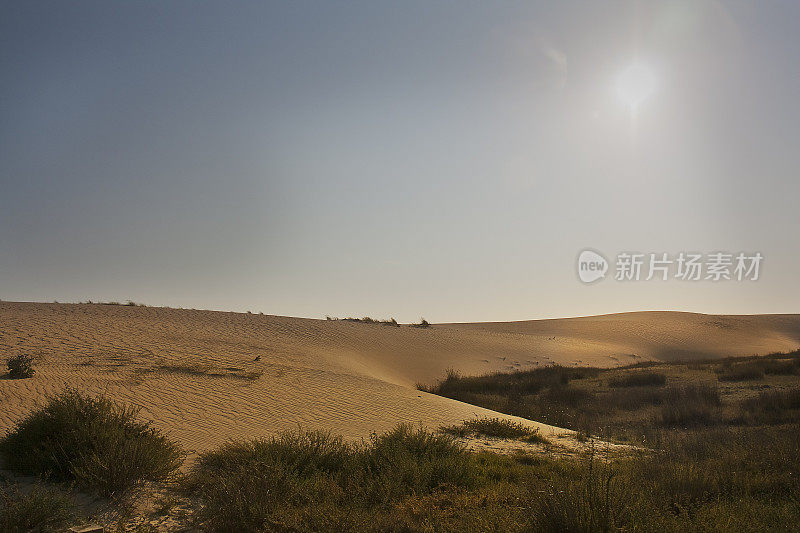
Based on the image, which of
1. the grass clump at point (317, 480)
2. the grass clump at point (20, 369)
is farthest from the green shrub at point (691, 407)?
the grass clump at point (20, 369)

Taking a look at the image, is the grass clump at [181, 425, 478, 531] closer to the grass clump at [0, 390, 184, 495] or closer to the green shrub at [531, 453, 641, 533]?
the grass clump at [0, 390, 184, 495]

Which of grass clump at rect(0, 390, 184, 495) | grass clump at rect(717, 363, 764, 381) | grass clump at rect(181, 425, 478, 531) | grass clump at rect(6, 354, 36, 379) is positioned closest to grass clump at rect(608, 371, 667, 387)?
grass clump at rect(717, 363, 764, 381)

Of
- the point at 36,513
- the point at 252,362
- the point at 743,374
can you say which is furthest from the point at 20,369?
the point at 743,374

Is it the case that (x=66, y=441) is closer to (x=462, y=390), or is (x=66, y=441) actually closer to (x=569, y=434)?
(x=569, y=434)

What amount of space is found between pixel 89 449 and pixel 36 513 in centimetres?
159

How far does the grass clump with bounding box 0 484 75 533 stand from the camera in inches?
218

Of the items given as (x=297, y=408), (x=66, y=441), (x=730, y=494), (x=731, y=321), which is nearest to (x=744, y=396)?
(x=730, y=494)

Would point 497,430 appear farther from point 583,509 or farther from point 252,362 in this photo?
point 252,362

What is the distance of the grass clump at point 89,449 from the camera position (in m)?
6.84

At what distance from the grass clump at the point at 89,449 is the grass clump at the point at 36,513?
2.51 ft

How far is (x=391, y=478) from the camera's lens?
6.94 m

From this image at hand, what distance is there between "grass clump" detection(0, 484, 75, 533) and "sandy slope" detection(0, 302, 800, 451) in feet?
11.3

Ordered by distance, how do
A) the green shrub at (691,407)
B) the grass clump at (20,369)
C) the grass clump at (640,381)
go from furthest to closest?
the grass clump at (640,381)
the green shrub at (691,407)
the grass clump at (20,369)

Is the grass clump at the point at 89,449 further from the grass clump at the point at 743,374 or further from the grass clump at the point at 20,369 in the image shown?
the grass clump at the point at 743,374
